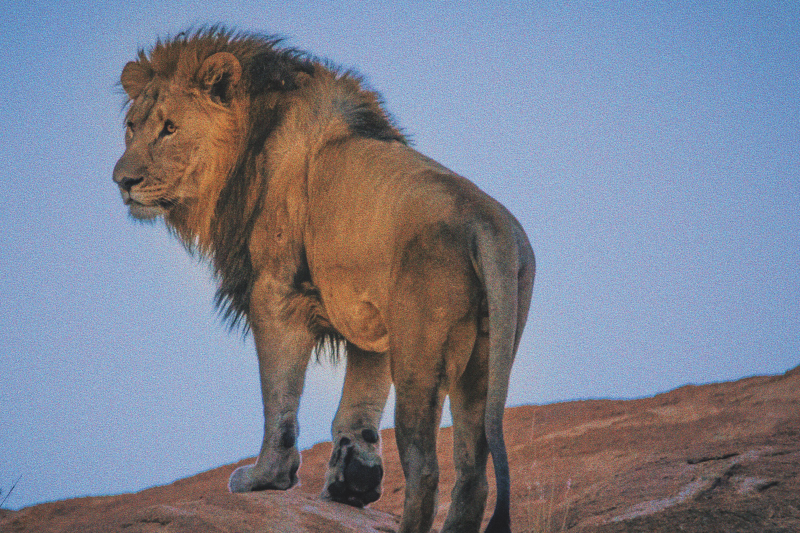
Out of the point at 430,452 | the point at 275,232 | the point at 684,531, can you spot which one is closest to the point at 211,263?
the point at 275,232

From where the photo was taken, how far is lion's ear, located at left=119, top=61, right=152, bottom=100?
6.14 meters

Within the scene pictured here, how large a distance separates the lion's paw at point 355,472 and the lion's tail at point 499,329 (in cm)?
134

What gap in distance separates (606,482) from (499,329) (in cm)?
218

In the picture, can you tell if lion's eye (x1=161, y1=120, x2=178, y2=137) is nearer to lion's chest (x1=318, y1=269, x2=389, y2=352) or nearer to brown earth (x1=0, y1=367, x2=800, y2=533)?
lion's chest (x1=318, y1=269, x2=389, y2=352)

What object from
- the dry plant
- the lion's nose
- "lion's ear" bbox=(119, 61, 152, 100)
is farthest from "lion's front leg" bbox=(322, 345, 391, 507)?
"lion's ear" bbox=(119, 61, 152, 100)

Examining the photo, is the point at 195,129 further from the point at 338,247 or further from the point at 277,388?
the point at 277,388

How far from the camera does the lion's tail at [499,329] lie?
373 cm

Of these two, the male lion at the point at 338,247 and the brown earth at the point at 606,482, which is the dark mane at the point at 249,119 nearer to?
the male lion at the point at 338,247

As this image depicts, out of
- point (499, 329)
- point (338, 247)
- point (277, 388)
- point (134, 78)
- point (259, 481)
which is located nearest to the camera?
point (499, 329)

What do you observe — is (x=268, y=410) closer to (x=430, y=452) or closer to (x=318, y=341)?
(x=318, y=341)

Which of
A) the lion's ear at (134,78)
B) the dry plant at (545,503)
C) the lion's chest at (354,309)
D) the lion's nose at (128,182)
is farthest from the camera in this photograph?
the lion's ear at (134,78)

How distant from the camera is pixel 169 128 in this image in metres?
5.69

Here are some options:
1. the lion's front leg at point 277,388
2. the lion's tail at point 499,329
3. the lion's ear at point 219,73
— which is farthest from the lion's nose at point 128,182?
the lion's tail at point 499,329

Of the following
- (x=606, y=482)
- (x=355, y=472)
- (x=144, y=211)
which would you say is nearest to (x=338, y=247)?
(x=355, y=472)
